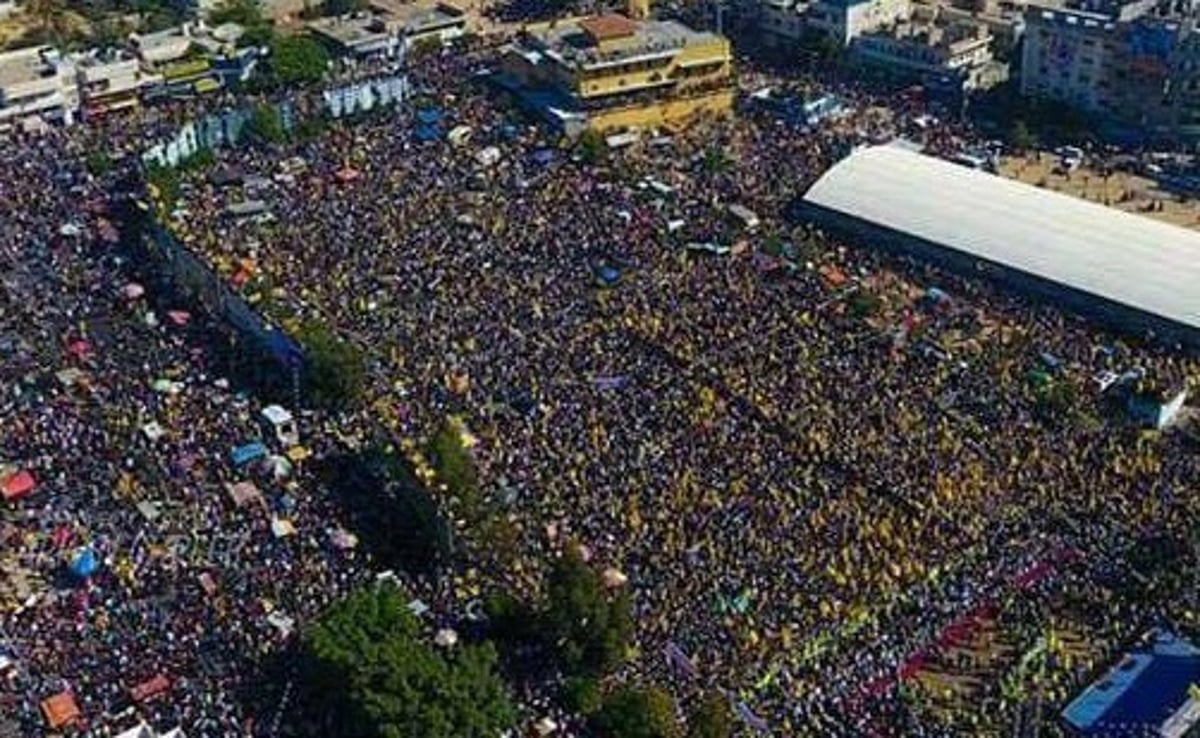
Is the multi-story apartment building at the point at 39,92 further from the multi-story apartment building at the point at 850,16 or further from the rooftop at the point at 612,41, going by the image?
A: the multi-story apartment building at the point at 850,16

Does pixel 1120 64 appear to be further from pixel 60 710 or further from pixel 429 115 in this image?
pixel 60 710

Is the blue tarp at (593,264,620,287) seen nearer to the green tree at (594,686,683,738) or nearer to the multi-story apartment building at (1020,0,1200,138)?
the green tree at (594,686,683,738)

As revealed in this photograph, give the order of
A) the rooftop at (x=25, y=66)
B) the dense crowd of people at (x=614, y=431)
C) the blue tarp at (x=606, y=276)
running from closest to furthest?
the dense crowd of people at (x=614, y=431), the blue tarp at (x=606, y=276), the rooftop at (x=25, y=66)

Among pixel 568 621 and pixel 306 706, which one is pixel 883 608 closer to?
pixel 568 621

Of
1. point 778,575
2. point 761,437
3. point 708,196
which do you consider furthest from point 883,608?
point 708,196

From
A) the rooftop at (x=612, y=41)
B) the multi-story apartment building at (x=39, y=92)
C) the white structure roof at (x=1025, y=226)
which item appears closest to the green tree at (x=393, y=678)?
the white structure roof at (x=1025, y=226)

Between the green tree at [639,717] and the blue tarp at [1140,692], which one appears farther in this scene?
the blue tarp at [1140,692]

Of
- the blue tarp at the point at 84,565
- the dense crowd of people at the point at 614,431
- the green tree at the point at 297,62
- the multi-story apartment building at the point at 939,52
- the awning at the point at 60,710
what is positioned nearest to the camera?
the awning at the point at 60,710
